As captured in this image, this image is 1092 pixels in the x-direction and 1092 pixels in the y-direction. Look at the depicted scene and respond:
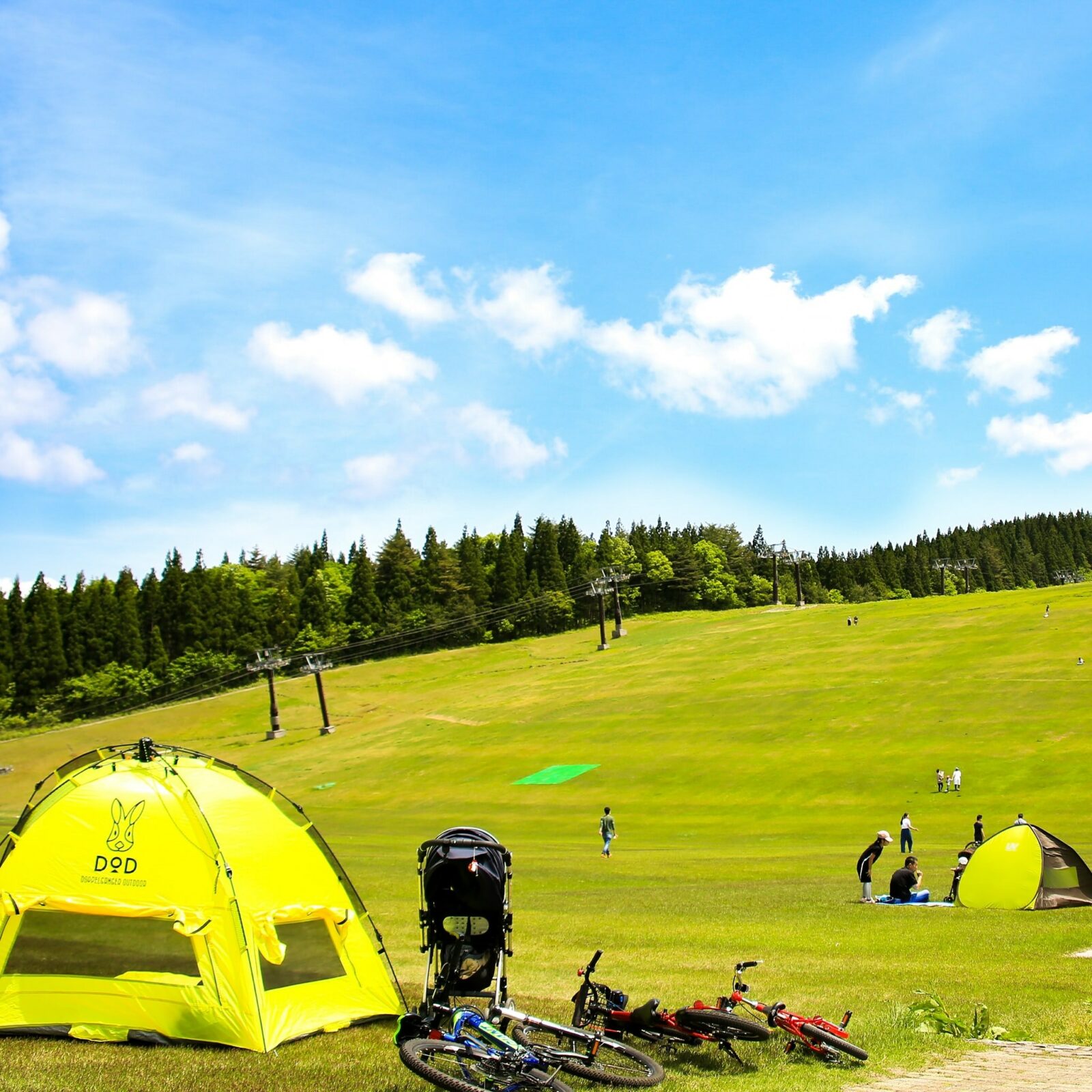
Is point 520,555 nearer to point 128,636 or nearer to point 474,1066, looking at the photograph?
point 128,636

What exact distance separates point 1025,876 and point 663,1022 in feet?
49.9

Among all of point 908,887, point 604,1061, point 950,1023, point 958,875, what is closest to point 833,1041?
point 950,1023

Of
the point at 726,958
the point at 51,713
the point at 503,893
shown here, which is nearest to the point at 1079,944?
the point at 726,958

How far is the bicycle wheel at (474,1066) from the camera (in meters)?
7.87

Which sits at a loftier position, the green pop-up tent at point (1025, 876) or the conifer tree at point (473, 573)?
the conifer tree at point (473, 573)

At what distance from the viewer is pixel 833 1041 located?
31.0 feet

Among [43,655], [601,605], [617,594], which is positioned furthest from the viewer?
[43,655]

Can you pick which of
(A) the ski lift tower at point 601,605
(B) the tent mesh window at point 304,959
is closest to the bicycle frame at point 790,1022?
(B) the tent mesh window at point 304,959

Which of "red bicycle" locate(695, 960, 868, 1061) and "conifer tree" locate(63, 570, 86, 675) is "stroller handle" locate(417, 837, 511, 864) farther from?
"conifer tree" locate(63, 570, 86, 675)

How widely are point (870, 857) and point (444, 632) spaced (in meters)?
131

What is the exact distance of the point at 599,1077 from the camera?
8188mm

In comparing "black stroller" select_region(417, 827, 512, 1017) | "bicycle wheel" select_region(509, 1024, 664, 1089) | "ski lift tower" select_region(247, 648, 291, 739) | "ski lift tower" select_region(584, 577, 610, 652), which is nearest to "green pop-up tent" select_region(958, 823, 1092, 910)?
"bicycle wheel" select_region(509, 1024, 664, 1089)

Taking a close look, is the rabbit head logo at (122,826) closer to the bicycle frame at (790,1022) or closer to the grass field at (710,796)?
the grass field at (710,796)

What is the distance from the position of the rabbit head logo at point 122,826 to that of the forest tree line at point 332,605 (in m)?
132
